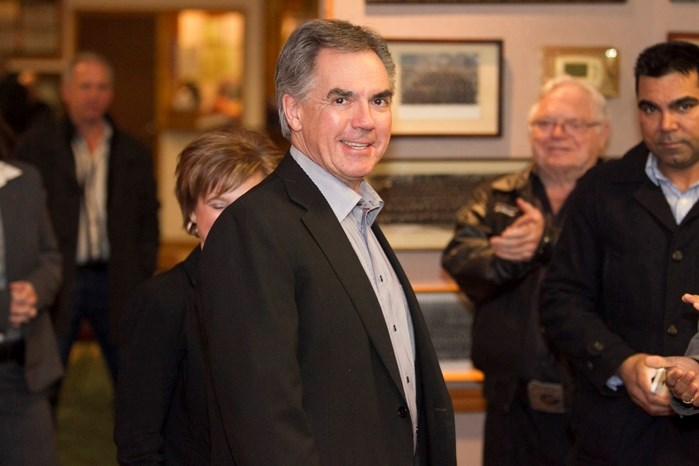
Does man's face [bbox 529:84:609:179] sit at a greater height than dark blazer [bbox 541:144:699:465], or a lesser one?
greater

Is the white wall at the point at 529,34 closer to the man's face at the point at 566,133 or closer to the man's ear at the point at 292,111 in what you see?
A: the man's face at the point at 566,133

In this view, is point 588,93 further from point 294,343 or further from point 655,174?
point 294,343

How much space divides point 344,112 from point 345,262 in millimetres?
316

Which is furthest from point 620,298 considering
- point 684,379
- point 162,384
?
point 162,384

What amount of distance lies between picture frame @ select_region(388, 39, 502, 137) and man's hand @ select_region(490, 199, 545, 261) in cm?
81

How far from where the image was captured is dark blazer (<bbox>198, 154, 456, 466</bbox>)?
2.21 metres

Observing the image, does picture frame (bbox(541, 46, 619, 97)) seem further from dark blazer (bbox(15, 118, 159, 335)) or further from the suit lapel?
the suit lapel

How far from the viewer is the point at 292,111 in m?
2.46

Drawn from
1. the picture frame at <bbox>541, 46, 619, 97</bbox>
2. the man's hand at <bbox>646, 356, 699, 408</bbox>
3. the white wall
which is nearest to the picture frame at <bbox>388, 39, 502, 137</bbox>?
the white wall

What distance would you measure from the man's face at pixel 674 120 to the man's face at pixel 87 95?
11.0 feet

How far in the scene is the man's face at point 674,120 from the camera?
131 inches

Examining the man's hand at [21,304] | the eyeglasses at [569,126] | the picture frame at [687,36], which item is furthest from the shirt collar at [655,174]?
the man's hand at [21,304]

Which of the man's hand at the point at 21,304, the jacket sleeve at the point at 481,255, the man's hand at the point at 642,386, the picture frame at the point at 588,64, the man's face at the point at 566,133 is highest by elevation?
the picture frame at the point at 588,64

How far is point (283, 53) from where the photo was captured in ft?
8.00
